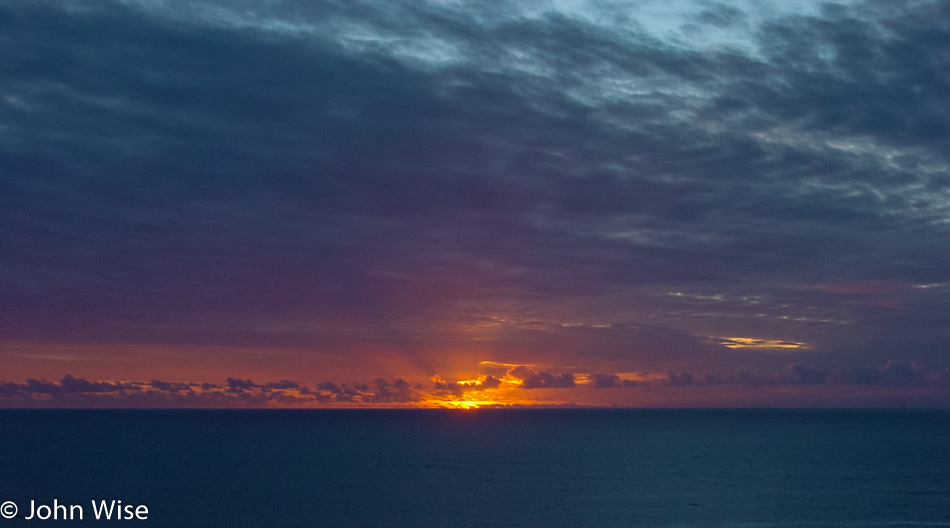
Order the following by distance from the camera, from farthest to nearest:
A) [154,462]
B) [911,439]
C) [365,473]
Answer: [911,439], [154,462], [365,473]

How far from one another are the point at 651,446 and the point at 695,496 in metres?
74.8

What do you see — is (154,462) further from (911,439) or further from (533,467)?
(911,439)

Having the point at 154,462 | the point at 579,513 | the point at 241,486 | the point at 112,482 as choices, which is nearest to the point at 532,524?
the point at 579,513

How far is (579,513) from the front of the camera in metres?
74.7

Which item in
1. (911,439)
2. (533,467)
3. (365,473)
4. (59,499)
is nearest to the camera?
(59,499)

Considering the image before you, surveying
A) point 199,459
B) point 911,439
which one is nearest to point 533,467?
point 199,459

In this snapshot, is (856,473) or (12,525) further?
(856,473)

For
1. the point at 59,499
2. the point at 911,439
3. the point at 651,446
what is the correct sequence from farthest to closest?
the point at 911,439
the point at 651,446
the point at 59,499

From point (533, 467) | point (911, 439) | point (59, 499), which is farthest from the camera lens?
point (911, 439)

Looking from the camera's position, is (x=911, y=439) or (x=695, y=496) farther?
(x=911, y=439)

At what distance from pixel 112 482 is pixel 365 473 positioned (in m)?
32.8

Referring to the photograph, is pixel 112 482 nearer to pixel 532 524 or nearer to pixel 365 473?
pixel 365 473

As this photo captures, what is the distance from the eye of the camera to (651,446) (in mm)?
159000

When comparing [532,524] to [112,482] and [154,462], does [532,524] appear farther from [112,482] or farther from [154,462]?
[154,462]
